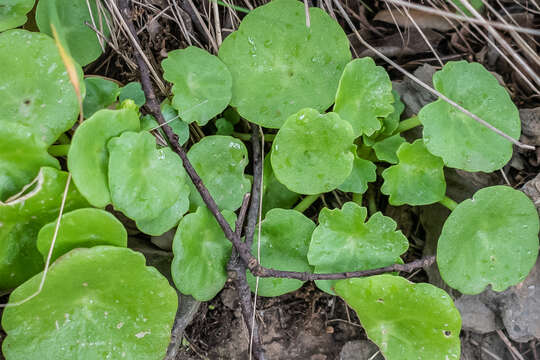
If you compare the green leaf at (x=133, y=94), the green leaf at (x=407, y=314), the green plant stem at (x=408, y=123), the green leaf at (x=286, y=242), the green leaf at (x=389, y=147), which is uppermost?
the green leaf at (x=133, y=94)

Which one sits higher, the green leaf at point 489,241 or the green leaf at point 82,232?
the green leaf at point 82,232

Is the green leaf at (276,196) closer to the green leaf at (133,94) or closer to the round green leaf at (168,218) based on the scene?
the round green leaf at (168,218)

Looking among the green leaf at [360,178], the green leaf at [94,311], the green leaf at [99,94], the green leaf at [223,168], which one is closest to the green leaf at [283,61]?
the green leaf at [223,168]

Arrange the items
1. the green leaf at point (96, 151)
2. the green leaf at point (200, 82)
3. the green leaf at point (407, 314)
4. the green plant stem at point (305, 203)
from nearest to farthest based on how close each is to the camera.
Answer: the green leaf at point (96, 151), the green leaf at point (407, 314), the green leaf at point (200, 82), the green plant stem at point (305, 203)

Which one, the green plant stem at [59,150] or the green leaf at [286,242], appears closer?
the green plant stem at [59,150]

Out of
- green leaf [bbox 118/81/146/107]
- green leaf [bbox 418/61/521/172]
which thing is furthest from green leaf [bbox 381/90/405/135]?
green leaf [bbox 118/81/146/107]

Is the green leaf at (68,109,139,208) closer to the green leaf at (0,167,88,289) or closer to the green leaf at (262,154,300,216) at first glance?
the green leaf at (0,167,88,289)
